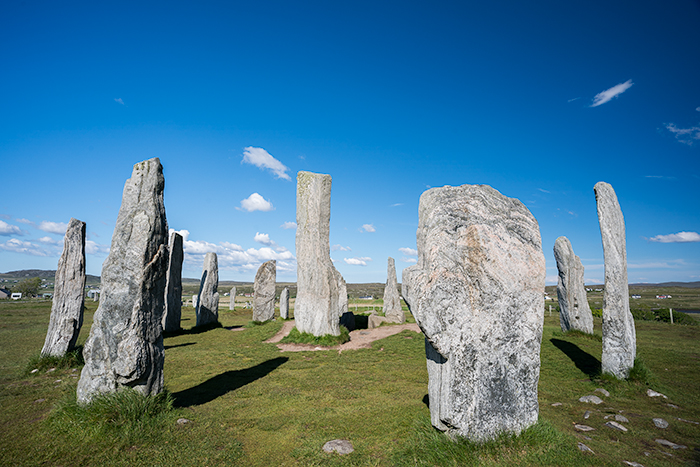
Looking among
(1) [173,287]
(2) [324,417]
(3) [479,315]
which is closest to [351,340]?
(2) [324,417]

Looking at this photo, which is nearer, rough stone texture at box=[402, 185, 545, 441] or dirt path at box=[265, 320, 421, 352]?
rough stone texture at box=[402, 185, 545, 441]

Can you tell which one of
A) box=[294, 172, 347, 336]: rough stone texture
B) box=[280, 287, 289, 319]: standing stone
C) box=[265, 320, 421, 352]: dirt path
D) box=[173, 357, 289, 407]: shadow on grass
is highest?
box=[294, 172, 347, 336]: rough stone texture

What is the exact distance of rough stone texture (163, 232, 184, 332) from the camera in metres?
14.5

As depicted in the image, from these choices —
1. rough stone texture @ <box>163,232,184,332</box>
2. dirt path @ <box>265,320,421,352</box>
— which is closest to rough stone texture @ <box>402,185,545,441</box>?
dirt path @ <box>265,320,421,352</box>

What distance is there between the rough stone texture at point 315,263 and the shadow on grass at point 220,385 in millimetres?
3208

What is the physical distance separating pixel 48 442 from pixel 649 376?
32.6 ft

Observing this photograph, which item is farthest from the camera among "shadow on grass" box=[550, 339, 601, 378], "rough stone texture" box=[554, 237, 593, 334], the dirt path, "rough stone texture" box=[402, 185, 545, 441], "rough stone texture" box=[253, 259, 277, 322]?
"rough stone texture" box=[253, 259, 277, 322]

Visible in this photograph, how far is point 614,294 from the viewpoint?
7254 mm

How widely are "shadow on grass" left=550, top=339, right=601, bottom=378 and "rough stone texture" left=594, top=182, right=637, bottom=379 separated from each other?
0.58m

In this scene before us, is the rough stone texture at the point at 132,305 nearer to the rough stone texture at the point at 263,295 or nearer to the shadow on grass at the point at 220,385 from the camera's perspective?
the shadow on grass at the point at 220,385

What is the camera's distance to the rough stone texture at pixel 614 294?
23.1 ft

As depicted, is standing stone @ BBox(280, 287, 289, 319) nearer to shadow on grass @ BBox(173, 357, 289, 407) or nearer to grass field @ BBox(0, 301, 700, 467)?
grass field @ BBox(0, 301, 700, 467)

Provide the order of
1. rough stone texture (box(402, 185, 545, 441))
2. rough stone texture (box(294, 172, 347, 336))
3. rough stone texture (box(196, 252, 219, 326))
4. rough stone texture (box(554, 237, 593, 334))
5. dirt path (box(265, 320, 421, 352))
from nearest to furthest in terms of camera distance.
A: rough stone texture (box(402, 185, 545, 441)) < dirt path (box(265, 320, 421, 352)) < rough stone texture (box(294, 172, 347, 336)) < rough stone texture (box(554, 237, 593, 334)) < rough stone texture (box(196, 252, 219, 326))

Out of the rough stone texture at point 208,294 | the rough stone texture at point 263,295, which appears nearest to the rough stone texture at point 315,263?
the rough stone texture at point 263,295
